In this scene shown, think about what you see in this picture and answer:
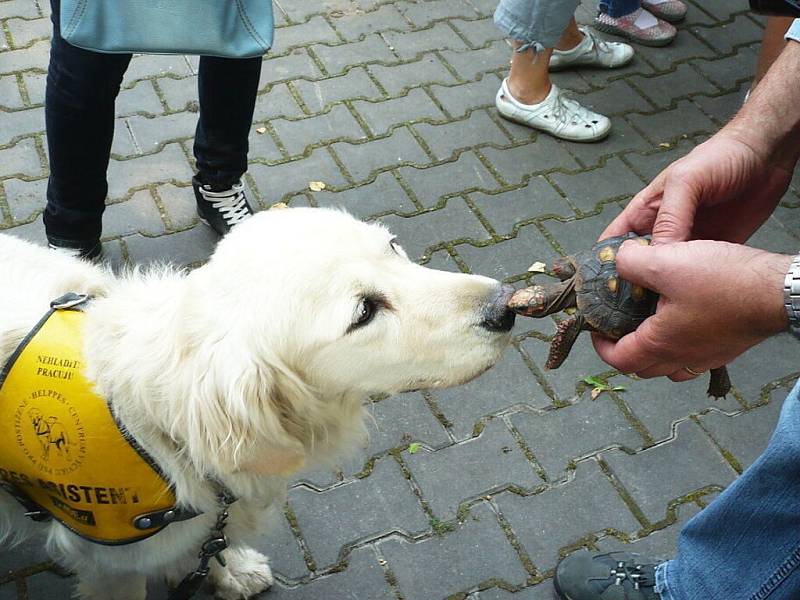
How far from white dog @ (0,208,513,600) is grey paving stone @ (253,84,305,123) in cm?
264

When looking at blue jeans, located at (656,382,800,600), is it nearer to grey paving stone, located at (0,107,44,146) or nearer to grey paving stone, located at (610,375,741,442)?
grey paving stone, located at (610,375,741,442)

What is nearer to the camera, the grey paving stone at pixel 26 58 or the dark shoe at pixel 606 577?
the dark shoe at pixel 606 577

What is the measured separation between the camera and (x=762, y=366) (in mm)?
3586

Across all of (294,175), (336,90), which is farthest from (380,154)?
(336,90)

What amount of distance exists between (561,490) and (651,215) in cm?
133

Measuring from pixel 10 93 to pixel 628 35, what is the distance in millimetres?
4090

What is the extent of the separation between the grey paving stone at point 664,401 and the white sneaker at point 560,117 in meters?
1.79

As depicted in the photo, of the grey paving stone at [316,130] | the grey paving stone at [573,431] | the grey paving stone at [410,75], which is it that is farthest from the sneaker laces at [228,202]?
the grey paving stone at [573,431]

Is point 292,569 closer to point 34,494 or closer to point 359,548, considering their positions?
point 359,548

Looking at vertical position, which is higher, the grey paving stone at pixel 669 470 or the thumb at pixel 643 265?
the thumb at pixel 643 265

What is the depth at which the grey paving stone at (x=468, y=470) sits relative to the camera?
3.07 meters

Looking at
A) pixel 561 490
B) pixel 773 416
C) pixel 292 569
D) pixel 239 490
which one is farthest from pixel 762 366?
pixel 239 490

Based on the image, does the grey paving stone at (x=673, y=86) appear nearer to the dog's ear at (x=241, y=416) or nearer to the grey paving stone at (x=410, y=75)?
the grey paving stone at (x=410, y=75)

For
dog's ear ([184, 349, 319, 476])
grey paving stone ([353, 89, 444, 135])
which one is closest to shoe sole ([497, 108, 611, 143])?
grey paving stone ([353, 89, 444, 135])
